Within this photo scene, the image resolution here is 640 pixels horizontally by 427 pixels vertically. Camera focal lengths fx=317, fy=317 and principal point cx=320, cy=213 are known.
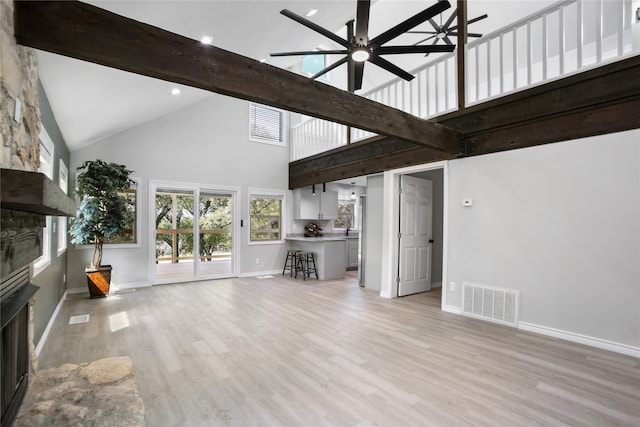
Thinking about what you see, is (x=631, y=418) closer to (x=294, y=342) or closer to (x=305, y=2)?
(x=294, y=342)

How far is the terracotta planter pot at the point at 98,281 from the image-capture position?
16.5 ft

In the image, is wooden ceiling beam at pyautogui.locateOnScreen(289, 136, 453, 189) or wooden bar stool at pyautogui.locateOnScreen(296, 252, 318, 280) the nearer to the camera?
wooden ceiling beam at pyautogui.locateOnScreen(289, 136, 453, 189)

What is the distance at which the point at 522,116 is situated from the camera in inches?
143

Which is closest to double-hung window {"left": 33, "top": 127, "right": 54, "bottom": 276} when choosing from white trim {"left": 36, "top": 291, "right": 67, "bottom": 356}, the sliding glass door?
white trim {"left": 36, "top": 291, "right": 67, "bottom": 356}

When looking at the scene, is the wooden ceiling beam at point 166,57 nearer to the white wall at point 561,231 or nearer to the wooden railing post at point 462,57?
the wooden railing post at point 462,57

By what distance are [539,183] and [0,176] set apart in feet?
14.3

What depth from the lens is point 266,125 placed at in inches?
299

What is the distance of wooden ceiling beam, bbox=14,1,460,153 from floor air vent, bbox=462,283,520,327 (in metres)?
2.67

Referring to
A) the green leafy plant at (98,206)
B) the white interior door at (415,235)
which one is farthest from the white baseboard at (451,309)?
the green leafy plant at (98,206)

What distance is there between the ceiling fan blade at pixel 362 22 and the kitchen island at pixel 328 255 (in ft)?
14.2

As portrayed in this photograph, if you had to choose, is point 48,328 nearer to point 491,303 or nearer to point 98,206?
point 98,206

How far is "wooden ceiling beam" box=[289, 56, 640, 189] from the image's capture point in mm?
2975

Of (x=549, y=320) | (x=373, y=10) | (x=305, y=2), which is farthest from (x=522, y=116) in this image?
(x=373, y=10)

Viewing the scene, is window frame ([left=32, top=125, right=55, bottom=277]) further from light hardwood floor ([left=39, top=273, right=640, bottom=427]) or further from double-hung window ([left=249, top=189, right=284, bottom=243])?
double-hung window ([left=249, top=189, right=284, bottom=243])
